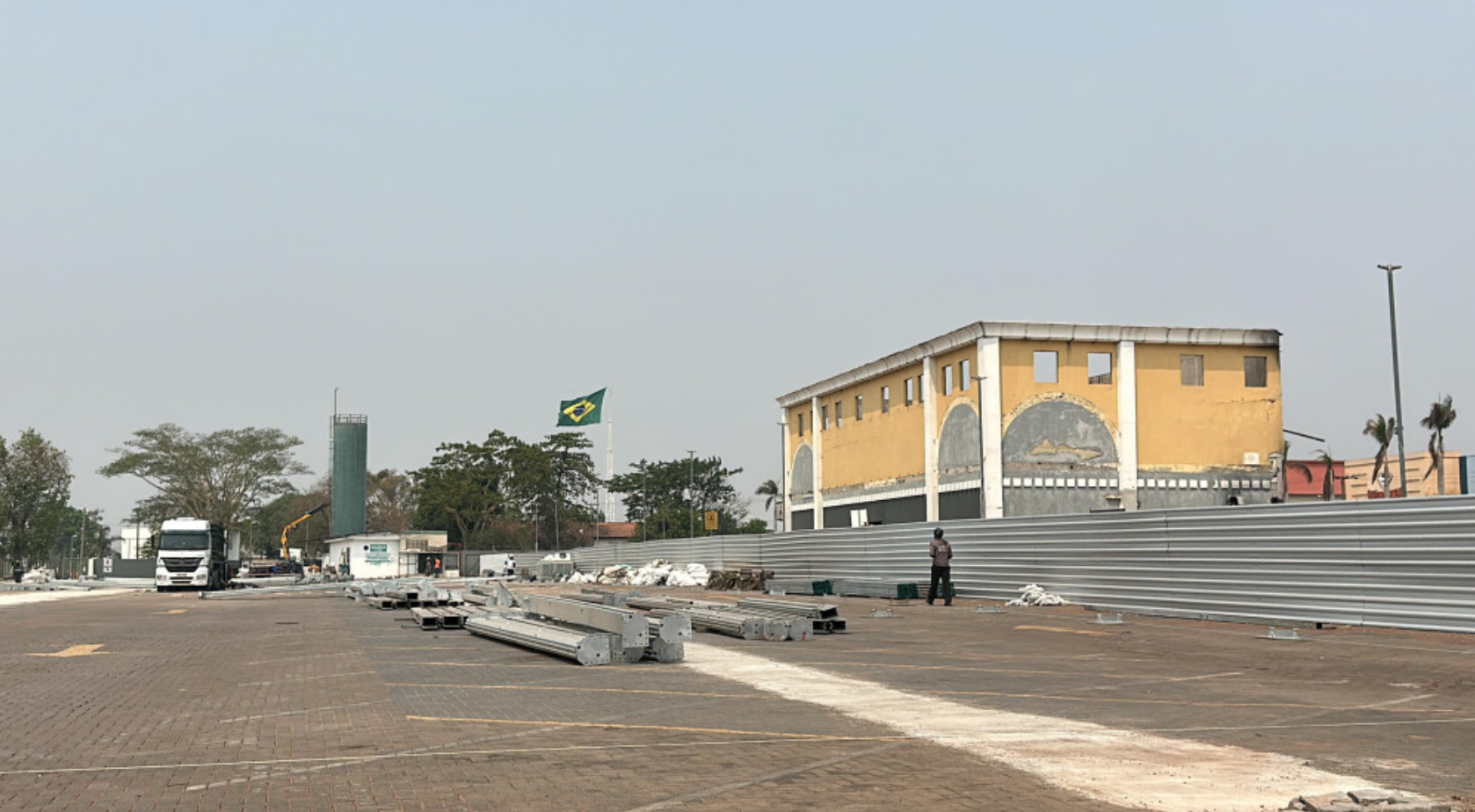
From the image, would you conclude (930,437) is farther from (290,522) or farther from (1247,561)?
(290,522)

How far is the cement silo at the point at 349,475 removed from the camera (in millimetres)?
101438

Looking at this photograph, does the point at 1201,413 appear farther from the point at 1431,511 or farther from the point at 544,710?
the point at 544,710

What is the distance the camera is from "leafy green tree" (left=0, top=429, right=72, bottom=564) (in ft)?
283

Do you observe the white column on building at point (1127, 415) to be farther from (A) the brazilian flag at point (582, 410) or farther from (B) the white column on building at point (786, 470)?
(A) the brazilian flag at point (582, 410)

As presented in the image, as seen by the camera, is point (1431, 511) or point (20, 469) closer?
point (1431, 511)

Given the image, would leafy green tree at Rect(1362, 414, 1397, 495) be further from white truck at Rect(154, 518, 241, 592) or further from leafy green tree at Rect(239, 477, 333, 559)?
leafy green tree at Rect(239, 477, 333, 559)

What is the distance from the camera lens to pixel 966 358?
45656 mm

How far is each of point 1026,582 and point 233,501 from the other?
8691cm

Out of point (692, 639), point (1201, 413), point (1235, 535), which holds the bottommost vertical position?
point (692, 639)

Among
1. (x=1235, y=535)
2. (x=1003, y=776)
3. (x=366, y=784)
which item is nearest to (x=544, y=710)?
(x=366, y=784)

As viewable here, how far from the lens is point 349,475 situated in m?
102

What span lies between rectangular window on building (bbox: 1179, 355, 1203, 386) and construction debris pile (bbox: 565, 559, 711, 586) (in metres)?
19.6

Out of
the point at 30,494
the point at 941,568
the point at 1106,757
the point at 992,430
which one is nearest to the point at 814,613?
the point at 941,568

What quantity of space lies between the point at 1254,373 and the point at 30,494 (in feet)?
262
